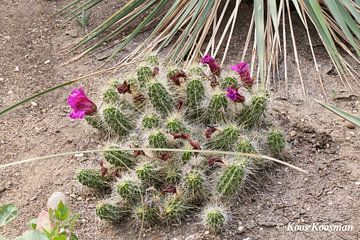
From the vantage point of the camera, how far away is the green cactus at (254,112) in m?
2.13

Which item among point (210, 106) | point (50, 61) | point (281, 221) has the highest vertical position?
point (50, 61)

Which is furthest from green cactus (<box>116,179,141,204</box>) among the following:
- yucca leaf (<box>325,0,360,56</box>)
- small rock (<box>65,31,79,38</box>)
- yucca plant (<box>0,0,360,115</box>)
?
small rock (<box>65,31,79,38</box>)

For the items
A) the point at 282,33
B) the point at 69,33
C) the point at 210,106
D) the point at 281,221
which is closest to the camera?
the point at 281,221

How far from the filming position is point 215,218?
6.08 ft

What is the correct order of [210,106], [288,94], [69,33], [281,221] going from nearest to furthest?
1. [281,221]
2. [210,106]
3. [288,94]
4. [69,33]

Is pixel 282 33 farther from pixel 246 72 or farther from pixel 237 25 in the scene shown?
pixel 246 72

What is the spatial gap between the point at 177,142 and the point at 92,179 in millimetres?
309

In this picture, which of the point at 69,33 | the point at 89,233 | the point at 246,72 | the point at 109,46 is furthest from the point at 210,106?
the point at 69,33

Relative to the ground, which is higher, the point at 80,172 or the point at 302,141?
the point at 80,172

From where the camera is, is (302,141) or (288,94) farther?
(288,94)

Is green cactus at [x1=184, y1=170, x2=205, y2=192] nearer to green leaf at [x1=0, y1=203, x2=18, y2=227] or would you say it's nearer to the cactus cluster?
the cactus cluster

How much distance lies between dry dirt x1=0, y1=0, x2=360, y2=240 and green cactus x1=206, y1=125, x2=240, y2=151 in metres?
0.17

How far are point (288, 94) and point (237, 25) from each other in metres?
0.59

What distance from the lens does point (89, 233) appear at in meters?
2.02
